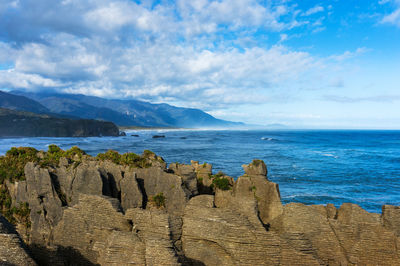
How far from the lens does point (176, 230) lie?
11.4 meters

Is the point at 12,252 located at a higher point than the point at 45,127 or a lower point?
lower

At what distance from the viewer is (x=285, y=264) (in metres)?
10.2

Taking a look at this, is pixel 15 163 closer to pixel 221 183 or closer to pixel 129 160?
pixel 129 160

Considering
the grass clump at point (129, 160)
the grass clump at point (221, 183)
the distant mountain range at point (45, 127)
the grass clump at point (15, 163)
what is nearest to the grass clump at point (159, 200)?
the grass clump at point (221, 183)

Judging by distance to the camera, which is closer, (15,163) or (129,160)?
(15,163)

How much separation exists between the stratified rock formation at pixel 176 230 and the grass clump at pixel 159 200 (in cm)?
8

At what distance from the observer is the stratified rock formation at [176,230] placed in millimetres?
10109

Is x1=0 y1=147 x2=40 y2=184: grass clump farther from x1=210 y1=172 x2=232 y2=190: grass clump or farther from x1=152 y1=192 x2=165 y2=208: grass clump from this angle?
x1=210 y1=172 x2=232 y2=190: grass clump

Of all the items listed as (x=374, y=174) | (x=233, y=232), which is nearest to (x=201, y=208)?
(x=233, y=232)

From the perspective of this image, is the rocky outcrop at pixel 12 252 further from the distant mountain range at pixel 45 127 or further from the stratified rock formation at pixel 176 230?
the distant mountain range at pixel 45 127

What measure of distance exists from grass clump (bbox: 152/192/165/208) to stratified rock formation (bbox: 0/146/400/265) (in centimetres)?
8

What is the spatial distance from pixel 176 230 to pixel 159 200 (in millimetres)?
8141

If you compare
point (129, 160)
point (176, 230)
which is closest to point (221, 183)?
point (129, 160)

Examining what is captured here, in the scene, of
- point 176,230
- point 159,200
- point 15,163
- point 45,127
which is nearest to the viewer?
point 176,230
